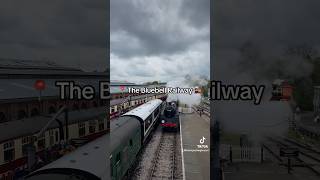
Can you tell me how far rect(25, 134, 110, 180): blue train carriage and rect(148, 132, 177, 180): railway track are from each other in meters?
1.16

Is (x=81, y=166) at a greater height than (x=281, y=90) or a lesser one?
lesser

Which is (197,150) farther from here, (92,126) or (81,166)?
(81,166)

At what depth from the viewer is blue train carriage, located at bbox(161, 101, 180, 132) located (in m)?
5.36

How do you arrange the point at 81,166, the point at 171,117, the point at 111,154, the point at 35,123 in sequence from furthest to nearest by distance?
the point at 171,117 < the point at 35,123 < the point at 111,154 < the point at 81,166

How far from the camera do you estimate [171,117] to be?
5.78 m

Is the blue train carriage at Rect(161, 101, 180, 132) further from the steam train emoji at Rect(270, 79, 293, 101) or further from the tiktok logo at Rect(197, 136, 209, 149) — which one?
the steam train emoji at Rect(270, 79, 293, 101)

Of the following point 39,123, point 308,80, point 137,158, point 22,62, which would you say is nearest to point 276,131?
point 308,80

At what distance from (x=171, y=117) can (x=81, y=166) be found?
239 centimetres

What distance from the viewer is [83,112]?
4930 millimetres

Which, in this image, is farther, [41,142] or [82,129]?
[82,129]

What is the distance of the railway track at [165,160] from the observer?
16.7 feet

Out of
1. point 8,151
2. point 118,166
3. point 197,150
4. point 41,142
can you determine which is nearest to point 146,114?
point 197,150

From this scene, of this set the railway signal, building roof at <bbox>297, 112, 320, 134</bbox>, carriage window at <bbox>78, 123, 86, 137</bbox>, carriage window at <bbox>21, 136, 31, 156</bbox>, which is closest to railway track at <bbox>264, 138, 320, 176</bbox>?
the railway signal

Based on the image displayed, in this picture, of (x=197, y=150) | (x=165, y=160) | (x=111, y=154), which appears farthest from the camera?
(x=165, y=160)
